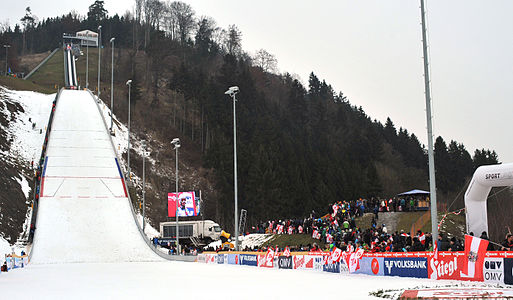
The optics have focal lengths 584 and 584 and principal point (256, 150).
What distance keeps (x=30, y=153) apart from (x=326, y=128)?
180 ft

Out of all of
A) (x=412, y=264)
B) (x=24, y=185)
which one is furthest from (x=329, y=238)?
(x=24, y=185)

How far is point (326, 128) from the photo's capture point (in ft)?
333

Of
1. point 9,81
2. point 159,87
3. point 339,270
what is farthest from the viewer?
point 159,87

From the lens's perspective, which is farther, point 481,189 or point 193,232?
point 193,232

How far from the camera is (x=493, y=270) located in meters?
14.7

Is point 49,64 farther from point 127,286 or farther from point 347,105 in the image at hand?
point 127,286

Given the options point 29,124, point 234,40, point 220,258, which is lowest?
point 220,258

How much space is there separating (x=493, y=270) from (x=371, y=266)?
5.85 metres

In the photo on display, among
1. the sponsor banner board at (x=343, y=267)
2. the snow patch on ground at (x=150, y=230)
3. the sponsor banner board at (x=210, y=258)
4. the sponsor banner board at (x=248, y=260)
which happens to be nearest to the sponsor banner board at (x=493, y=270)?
the sponsor banner board at (x=343, y=267)

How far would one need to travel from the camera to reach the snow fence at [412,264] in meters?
14.6

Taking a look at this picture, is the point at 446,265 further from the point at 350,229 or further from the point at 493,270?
the point at 350,229

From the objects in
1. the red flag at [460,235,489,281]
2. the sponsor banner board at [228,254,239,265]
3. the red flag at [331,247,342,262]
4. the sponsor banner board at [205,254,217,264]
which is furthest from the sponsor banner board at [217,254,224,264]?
the red flag at [460,235,489,281]

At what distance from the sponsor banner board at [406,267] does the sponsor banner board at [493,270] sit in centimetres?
260

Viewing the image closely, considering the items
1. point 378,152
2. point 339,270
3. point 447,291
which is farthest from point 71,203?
point 378,152
